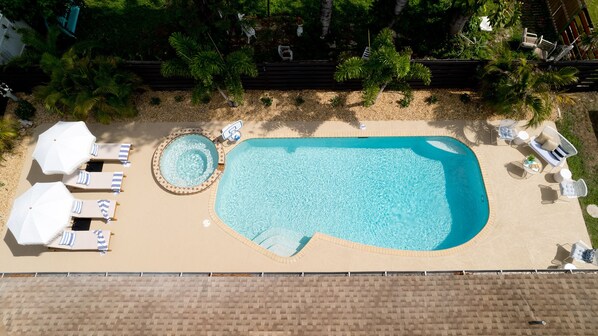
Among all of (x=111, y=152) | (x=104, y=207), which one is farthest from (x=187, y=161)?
(x=104, y=207)

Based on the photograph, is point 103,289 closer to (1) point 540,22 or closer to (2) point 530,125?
(2) point 530,125

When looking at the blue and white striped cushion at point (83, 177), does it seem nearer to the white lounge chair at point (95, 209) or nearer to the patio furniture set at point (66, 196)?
the patio furniture set at point (66, 196)

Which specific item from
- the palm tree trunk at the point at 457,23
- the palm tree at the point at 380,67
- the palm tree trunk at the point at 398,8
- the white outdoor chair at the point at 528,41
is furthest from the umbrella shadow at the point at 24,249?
the white outdoor chair at the point at 528,41

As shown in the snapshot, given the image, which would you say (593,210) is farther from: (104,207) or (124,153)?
(104,207)

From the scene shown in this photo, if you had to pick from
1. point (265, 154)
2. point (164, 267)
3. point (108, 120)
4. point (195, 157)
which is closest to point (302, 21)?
point (265, 154)

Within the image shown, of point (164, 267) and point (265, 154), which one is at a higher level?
point (265, 154)

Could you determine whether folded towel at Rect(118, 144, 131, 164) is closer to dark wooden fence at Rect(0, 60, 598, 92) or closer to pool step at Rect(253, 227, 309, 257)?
dark wooden fence at Rect(0, 60, 598, 92)

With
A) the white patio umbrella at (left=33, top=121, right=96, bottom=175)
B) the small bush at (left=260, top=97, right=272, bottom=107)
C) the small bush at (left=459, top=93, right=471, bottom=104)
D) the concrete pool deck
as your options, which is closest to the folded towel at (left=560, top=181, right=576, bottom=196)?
the concrete pool deck
